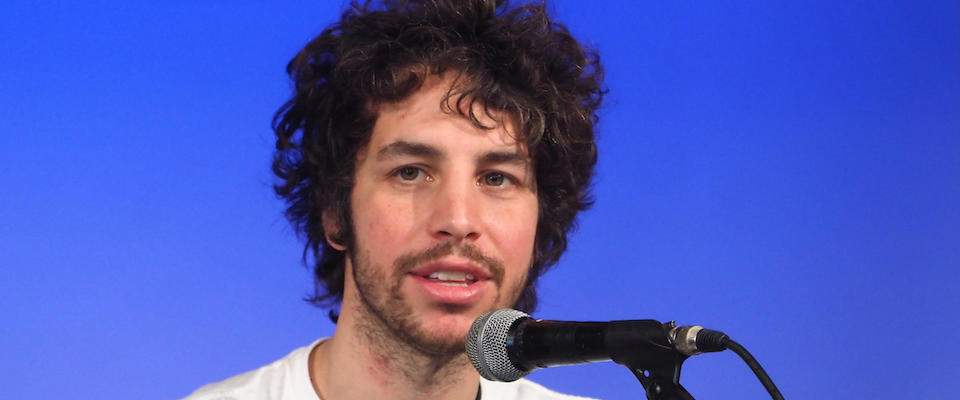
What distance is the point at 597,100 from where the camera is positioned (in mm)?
2578

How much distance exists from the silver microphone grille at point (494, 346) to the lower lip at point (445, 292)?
21.0 inches

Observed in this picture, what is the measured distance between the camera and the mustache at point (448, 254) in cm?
194

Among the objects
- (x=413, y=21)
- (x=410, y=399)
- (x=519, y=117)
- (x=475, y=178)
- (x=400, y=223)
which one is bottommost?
(x=410, y=399)

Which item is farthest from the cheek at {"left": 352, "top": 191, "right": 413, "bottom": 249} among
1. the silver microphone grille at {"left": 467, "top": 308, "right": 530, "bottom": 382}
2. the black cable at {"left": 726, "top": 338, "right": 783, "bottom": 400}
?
the black cable at {"left": 726, "top": 338, "right": 783, "bottom": 400}

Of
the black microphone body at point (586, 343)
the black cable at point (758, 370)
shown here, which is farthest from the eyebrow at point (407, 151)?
the black cable at point (758, 370)

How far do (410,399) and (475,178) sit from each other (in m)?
0.50

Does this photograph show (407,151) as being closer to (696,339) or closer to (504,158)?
(504,158)

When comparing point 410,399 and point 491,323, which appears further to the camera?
point 410,399

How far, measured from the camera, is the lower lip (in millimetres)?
1963

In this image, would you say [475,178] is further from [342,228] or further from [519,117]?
[342,228]

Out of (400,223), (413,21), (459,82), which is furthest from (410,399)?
(413,21)

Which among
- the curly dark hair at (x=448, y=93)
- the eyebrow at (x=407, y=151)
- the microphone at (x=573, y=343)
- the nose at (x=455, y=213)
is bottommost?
the microphone at (x=573, y=343)

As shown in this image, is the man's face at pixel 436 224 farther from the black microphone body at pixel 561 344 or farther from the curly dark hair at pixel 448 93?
the black microphone body at pixel 561 344

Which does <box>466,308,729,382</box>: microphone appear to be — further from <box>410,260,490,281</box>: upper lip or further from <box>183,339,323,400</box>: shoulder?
<box>183,339,323,400</box>: shoulder
